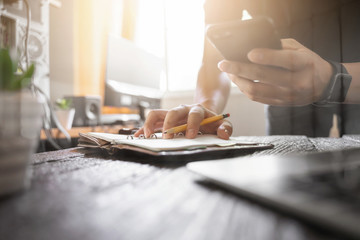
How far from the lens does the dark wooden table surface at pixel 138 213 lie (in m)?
0.13

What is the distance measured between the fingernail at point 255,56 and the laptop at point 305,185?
257 mm

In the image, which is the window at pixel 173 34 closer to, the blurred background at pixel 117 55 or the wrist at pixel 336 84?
the blurred background at pixel 117 55

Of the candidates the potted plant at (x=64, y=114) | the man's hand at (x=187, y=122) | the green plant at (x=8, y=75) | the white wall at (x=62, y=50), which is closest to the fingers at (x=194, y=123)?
the man's hand at (x=187, y=122)

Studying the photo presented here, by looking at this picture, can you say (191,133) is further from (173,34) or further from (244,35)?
(173,34)

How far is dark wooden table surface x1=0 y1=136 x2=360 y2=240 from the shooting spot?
Answer: 132 millimetres

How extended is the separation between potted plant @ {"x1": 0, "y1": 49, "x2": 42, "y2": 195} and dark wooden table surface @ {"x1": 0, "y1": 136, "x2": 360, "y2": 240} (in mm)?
18

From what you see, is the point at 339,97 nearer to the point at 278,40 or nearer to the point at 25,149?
the point at 278,40

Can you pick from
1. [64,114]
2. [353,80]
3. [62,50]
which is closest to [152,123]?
[353,80]

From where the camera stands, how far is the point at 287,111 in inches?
51.5

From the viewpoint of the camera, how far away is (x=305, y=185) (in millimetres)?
175

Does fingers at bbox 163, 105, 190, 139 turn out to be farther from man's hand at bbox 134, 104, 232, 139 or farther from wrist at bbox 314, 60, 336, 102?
wrist at bbox 314, 60, 336, 102

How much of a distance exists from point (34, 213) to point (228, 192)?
0.48ft

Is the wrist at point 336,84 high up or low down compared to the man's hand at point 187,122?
up

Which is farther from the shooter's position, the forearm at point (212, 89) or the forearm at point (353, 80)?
the forearm at point (212, 89)
